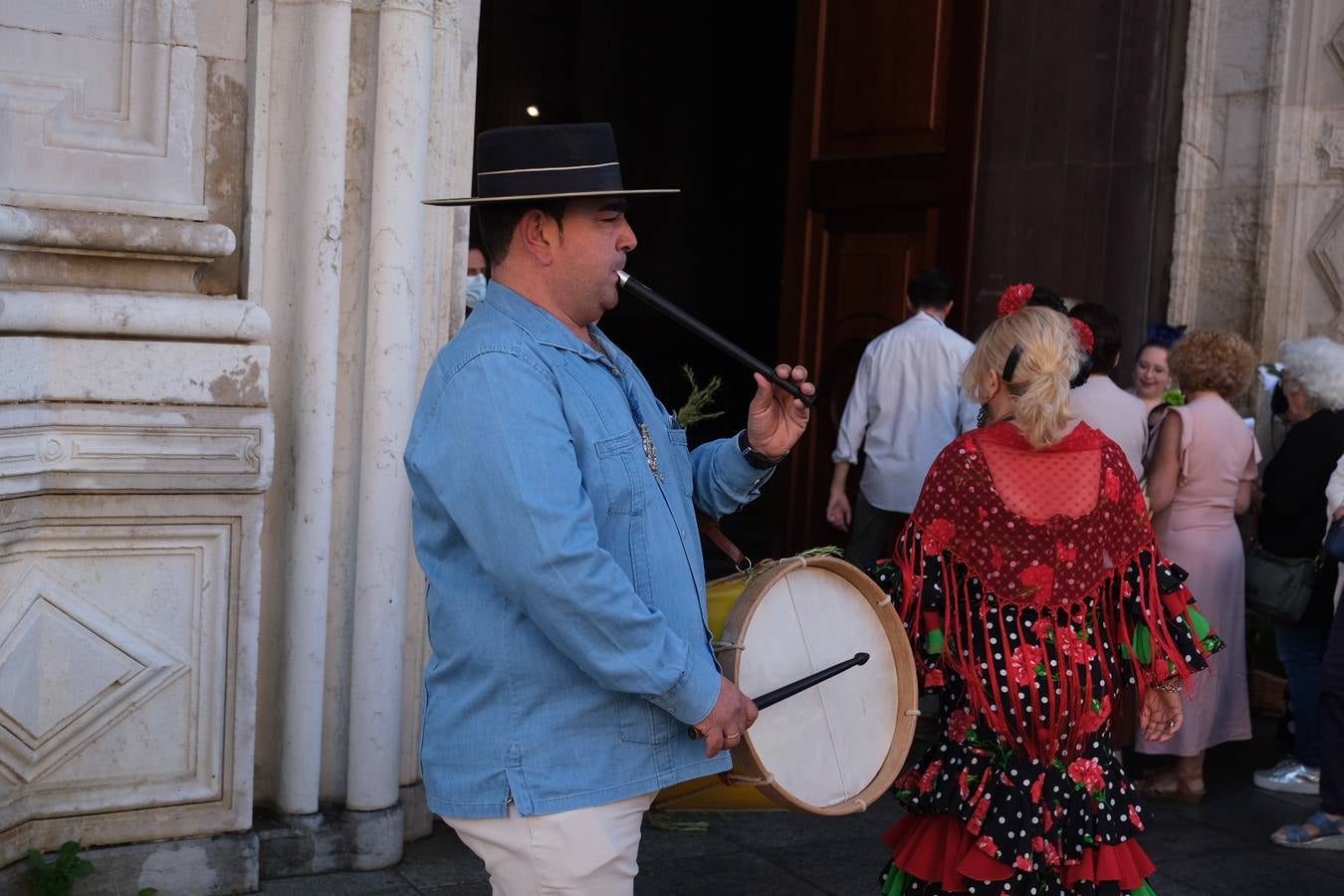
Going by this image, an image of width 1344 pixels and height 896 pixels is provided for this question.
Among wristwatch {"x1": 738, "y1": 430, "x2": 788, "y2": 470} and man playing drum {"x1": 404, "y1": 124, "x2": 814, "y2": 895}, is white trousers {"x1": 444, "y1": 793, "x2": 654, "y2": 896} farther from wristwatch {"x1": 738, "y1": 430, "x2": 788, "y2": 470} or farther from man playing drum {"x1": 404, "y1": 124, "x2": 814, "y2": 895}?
wristwatch {"x1": 738, "y1": 430, "x2": 788, "y2": 470}

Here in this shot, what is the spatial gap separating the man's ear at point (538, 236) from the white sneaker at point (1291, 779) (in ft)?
13.4

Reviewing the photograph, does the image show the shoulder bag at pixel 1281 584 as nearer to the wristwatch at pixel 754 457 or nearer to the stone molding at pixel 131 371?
the wristwatch at pixel 754 457

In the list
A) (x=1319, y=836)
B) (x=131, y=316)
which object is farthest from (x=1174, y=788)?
(x=131, y=316)

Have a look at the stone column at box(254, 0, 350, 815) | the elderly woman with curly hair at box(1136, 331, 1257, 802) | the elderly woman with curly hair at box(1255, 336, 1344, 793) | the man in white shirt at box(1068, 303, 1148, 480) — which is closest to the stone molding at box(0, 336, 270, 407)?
the stone column at box(254, 0, 350, 815)

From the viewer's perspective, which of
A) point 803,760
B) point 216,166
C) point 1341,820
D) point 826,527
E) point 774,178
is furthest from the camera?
point 774,178

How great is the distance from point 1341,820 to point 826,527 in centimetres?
259

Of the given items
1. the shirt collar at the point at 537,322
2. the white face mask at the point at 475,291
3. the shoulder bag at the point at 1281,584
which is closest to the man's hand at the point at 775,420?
the shirt collar at the point at 537,322

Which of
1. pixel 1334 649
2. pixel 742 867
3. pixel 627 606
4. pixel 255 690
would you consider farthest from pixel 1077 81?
pixel 627 606

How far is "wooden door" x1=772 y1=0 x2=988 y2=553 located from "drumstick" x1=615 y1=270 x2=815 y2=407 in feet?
12.9

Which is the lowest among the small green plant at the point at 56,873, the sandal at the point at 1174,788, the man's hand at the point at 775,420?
the sandal at the point at 1174,788

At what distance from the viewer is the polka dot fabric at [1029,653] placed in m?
3.38

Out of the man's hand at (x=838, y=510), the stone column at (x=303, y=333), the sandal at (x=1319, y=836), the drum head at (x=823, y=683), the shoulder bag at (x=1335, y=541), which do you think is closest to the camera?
the drum head at (x=823, y=683)

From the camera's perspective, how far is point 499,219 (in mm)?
2498

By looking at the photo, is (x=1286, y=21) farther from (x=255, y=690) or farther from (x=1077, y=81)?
(x=255, y=690)
